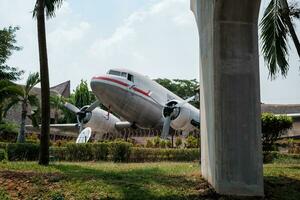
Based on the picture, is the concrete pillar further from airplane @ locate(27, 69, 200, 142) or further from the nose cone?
the nose cone

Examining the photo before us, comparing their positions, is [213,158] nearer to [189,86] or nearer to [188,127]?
[188,127]

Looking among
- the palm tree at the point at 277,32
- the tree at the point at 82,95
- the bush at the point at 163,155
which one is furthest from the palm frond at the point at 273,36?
the tree at the point at 82,95

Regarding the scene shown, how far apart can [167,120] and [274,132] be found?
278 inches

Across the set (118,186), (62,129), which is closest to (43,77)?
(118,186)

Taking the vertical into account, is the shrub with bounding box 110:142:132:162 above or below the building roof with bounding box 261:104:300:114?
below

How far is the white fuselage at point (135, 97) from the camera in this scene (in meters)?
29.9

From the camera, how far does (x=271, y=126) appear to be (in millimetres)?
25922

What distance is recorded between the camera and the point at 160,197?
25.5 ft

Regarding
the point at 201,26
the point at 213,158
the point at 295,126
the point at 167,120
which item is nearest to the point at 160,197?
the point at 213,158

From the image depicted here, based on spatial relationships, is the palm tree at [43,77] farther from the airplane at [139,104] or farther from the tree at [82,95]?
the tree at [82,95]

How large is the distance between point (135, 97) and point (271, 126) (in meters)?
9.60

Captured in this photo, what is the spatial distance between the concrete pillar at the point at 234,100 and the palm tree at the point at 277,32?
5492mm

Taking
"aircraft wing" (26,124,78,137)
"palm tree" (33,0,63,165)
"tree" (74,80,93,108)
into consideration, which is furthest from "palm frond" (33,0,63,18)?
"tree" (74,80,93,108)

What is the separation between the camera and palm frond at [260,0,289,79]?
542 inches
